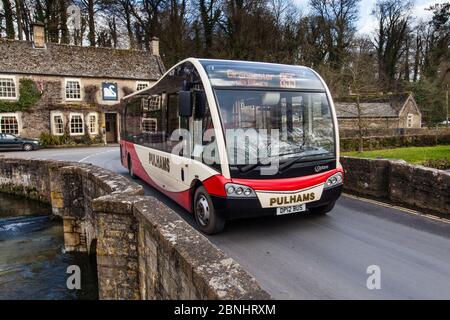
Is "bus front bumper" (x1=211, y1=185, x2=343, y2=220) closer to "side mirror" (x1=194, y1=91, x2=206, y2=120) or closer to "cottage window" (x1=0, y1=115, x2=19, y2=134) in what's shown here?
"side mirror" (x1=194, y1=91, x2=206, y2=120)

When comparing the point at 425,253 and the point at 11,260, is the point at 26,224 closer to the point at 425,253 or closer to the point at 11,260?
the point at 11,260

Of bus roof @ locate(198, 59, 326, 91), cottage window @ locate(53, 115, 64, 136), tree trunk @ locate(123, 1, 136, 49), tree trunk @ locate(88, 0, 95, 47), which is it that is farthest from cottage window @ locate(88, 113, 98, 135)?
bus roof @ locate(198, 59, 326, 91)

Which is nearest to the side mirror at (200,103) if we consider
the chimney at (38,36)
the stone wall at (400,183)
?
the stone wall at (400,183)

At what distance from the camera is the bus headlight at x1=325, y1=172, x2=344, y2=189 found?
5.98 metres

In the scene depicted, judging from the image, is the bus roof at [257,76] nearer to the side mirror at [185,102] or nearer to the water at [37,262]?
the side mirror at [185,102]

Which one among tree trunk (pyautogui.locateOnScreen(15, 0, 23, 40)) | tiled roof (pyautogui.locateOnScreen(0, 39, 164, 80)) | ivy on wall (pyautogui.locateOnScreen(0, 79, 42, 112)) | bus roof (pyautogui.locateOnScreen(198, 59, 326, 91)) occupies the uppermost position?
tree trunk (pyautogui.locateOnScreen(15, 0, 23, 40))

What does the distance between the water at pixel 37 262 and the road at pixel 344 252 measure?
3317 millimetres

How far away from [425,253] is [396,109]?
126 feet

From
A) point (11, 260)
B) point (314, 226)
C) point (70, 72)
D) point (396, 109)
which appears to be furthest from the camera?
point (396, 109)

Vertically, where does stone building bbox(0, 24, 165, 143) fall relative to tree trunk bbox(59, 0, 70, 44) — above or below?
below

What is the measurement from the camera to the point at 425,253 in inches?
195

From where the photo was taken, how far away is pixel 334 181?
608 cm

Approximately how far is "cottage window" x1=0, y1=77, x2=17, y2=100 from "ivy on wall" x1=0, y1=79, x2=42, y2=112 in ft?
1.48
